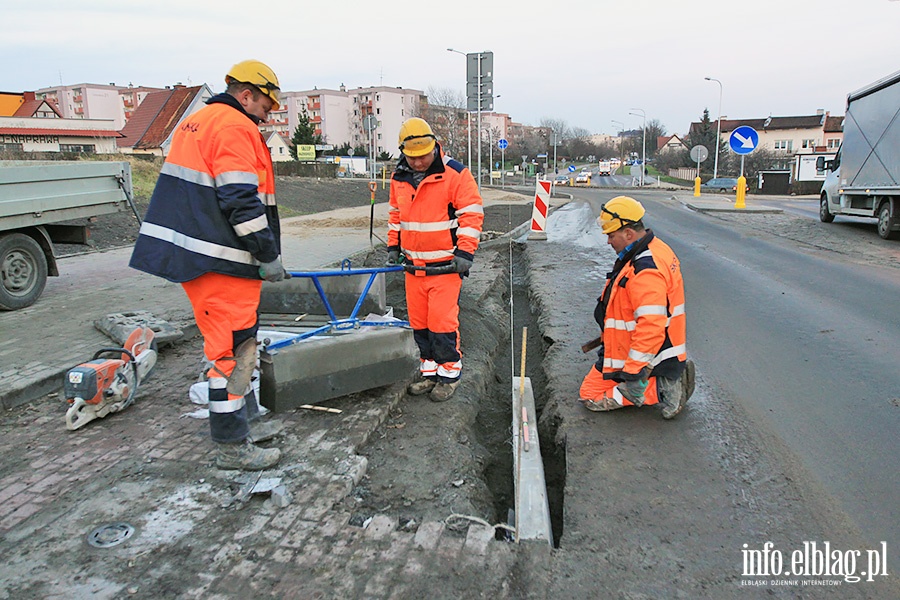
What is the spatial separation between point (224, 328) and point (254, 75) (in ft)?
4.73

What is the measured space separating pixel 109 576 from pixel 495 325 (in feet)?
16.2

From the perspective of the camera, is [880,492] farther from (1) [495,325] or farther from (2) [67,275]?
(2) [67,275]

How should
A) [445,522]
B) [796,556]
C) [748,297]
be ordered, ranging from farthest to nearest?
[748,297] → [445,522] → [796,556]

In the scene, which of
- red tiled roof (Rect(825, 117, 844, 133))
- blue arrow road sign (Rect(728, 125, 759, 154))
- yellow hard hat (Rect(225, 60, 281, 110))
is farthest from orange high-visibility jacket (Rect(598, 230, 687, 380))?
red tiled roof (Rect(825, 117, 844, 133))

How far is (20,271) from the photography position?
6910 mm

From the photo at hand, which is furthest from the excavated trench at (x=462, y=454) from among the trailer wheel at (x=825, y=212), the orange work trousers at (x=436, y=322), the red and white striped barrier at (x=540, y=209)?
the trailer wheel at (x=825, y=212)

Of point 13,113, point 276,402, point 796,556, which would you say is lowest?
point 796,556

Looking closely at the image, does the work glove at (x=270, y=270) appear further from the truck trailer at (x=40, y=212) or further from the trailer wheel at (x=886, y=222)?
the trailer wheel at (x=886, y=222)

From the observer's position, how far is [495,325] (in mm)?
6977

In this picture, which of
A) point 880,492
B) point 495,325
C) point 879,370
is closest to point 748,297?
point 879,370

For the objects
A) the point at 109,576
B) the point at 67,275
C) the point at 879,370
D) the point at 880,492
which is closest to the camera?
the point at 109,576

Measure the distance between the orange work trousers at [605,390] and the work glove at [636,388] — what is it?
0.04m

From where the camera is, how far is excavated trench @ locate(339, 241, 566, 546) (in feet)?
10.6

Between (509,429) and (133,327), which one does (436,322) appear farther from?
(133,327)
